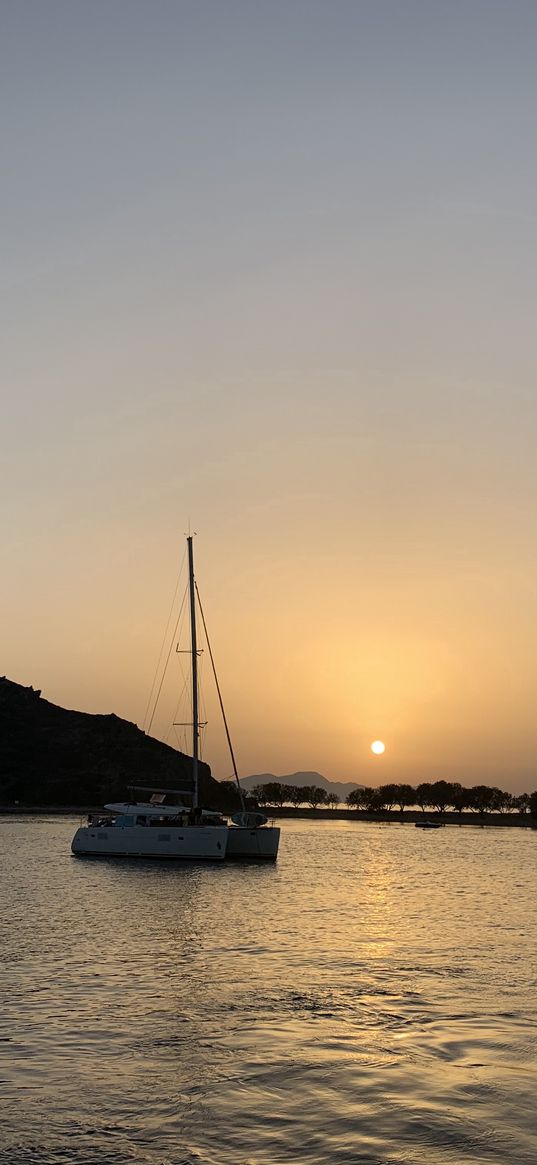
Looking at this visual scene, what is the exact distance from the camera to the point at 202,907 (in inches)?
2335

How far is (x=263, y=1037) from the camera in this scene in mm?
26469

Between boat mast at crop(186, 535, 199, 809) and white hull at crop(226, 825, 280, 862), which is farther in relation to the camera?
white hull at crop(226, 825, 280, 862)

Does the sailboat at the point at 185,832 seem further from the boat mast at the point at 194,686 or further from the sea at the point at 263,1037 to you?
the sea at the point at 263,1037

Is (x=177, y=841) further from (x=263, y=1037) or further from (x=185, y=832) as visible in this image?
(x=263, y=1037)

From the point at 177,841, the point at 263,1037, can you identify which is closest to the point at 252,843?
the point at 177,841

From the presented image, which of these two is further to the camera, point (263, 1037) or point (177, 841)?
point (177, 841)

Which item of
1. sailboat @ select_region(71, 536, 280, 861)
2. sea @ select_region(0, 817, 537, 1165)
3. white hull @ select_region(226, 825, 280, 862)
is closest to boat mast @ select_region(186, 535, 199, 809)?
sailboat @ select_region(71, 536, 280, 861)

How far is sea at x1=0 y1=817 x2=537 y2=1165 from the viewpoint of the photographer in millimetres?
18594

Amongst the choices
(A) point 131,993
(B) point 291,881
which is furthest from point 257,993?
(B) point 291,881

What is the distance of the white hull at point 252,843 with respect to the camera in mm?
89000

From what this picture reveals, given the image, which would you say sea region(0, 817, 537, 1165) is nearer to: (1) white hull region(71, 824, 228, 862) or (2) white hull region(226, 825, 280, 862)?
(1) white hull region(71, 824, 228, 862)

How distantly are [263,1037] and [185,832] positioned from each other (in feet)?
182

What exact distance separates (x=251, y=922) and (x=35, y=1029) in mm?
27566

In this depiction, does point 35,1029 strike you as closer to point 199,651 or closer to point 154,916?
point 154,916
